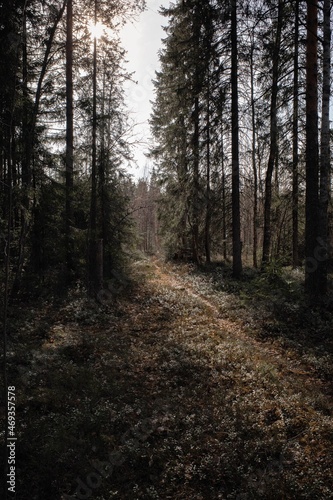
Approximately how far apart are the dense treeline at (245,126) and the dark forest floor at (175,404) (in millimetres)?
3356

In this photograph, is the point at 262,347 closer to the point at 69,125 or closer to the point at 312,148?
the point at 312,148

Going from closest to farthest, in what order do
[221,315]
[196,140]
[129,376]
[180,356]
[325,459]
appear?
[325,459] → [129,376] → [180,356] → [221,315] → [196,140]

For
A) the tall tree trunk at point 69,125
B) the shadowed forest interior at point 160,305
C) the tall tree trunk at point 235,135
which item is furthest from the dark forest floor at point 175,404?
the tall tree trunk at point 235,135

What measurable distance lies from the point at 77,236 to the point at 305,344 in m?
9.82

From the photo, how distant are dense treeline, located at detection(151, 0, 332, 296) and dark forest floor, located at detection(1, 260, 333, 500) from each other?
3356mm

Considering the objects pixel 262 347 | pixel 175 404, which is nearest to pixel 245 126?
pixel 262 347

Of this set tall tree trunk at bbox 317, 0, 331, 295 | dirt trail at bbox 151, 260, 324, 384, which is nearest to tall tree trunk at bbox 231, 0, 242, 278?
dirt trail at bbox 151, 260, 324, 384

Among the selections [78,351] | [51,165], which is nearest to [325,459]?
[78,351]

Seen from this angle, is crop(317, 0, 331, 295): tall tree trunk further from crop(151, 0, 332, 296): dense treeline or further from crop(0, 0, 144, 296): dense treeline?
crop(0, 0, 144, 296): dense treeline

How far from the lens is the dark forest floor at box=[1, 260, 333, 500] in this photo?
15.4ft

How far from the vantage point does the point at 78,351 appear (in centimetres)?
853

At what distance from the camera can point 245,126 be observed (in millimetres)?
17516

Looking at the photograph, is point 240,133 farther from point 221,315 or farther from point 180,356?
point 180,356

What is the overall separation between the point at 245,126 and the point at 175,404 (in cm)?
1532
